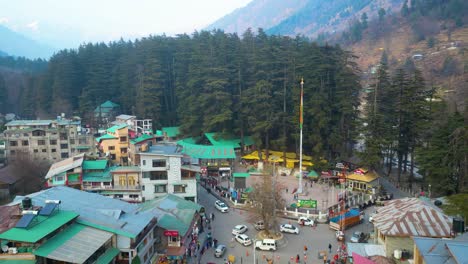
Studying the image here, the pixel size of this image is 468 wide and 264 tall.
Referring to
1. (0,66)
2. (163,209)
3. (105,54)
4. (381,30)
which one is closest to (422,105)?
(163,209)

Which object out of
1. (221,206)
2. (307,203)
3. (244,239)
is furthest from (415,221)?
(221,206)

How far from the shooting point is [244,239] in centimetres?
2292

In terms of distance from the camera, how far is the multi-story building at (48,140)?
1535 inches

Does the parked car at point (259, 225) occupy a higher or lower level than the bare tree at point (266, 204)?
lower

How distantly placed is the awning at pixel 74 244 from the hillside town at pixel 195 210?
39 millimetres

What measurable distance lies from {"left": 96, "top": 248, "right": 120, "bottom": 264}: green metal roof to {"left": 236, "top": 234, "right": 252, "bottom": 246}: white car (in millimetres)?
7968

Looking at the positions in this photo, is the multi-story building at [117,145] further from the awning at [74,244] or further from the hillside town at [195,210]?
the awning at [74,244]

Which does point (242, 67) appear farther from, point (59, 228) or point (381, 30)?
point (381, 30)

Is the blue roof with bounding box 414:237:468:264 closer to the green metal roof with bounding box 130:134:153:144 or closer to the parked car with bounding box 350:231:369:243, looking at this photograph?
the parked car with bounding box 350:231:369:243

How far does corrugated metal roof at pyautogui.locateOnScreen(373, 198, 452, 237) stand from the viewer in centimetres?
1864

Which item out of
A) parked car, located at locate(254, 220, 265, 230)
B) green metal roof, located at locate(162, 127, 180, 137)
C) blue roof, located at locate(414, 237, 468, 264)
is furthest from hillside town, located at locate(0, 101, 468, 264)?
green metal roof, located at locate(162, 127, 180, 137)

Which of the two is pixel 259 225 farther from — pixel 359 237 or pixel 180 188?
pixel 180 188

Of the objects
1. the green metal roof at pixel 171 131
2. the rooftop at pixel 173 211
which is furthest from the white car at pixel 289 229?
the green metal roof at pixel 171 131

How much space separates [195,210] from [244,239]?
11.7 ft
